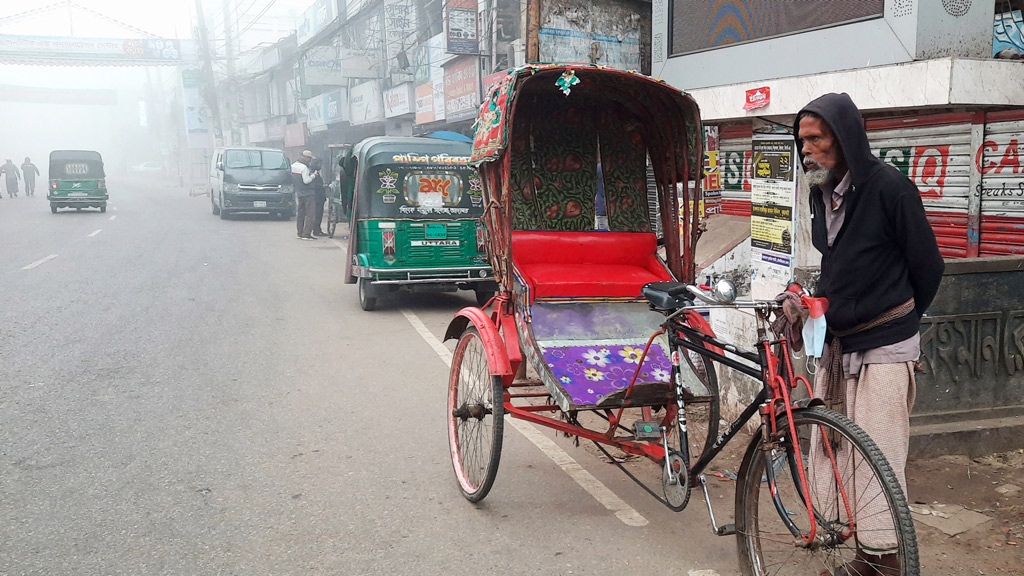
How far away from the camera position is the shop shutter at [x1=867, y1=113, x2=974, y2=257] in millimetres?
5582

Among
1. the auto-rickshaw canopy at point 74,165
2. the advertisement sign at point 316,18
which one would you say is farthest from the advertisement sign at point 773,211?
the advertisement sign at point 316,18

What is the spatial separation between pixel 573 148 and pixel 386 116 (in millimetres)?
23164

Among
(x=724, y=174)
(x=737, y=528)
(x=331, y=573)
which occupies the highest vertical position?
(x=724, y=174)

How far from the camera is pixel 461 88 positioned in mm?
20281

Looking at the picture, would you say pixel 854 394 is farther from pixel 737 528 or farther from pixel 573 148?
pixel 573 148

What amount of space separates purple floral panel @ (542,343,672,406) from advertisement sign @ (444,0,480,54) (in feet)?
50.7

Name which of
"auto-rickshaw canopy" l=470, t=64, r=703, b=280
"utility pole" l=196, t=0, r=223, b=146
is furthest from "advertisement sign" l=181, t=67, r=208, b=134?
"auto-rickshaw canopy" l=470, t=64, r=703, b=280

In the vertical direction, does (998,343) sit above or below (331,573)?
above

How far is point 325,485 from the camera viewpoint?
4.36m

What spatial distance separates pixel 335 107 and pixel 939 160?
95.1 feet

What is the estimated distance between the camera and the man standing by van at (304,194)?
58.9 feet

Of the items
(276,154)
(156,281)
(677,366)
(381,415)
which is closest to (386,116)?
(276,154)

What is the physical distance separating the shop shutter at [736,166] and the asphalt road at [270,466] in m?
3.16

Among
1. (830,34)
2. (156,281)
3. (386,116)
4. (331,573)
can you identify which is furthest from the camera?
(386,116)
